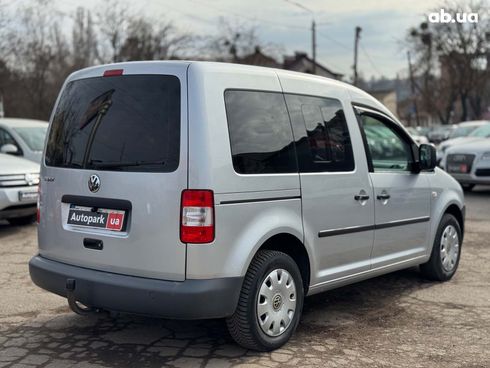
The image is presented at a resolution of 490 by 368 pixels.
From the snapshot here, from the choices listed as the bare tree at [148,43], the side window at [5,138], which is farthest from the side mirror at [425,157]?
the bare tree at [148,43]

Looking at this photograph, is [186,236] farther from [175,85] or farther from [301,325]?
[301,325]

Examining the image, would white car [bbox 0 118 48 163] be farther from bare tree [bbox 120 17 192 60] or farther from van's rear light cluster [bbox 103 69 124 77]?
bare tree [bbox 120 17 192 60]

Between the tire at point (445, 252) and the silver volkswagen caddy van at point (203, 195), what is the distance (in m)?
1.34

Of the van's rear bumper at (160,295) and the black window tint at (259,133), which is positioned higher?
the black window tint at (259,133)

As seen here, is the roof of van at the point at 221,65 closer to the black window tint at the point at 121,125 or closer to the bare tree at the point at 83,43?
the black window tint at the point at 121,125

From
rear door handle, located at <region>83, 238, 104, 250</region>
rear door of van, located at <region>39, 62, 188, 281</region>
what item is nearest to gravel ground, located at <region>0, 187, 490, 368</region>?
rear door of van, located at <region>39, 62, 188, 281</region>

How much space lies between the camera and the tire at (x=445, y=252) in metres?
5.63

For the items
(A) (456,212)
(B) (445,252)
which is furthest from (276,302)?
(A) (456,212)

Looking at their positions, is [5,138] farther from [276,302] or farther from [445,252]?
[276,302]

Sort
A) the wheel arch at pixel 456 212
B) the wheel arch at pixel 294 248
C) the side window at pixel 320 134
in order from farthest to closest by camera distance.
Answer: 1. the wheel arch at pixel 456 212
2. the side window at pixel 320 134
3. the wheel arch at pixel 294 248

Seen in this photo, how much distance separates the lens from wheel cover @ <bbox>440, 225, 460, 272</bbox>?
573 centimetres

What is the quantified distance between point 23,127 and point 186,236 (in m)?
8.40

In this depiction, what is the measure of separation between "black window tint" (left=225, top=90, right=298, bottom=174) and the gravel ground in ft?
4.14

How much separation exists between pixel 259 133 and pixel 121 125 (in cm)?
90
